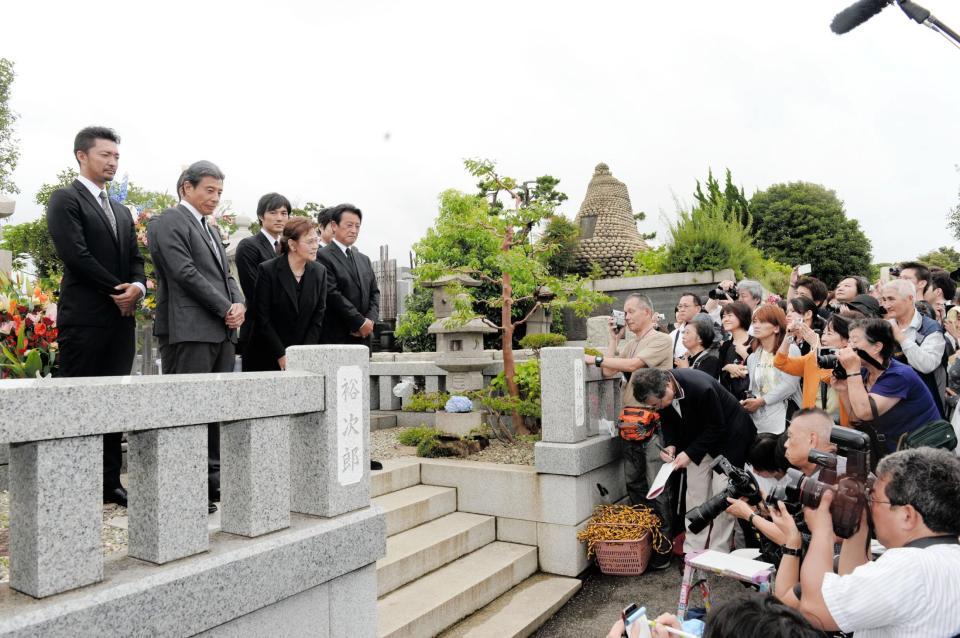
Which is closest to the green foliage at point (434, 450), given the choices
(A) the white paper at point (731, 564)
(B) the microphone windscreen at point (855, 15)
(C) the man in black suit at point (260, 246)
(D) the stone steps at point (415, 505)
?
(D) the stone steps at point (415, 505)

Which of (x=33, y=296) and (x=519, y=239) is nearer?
(x=33, y=296)

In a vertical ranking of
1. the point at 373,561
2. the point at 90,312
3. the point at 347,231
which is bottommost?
the point at 373,561

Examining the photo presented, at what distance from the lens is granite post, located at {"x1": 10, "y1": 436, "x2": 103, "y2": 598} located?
170 cm

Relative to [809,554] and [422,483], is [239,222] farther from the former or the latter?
[809,554]

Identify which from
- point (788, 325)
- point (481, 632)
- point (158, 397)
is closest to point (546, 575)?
point (481, 632)

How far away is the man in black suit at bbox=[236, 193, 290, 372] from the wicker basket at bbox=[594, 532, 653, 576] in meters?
3.07

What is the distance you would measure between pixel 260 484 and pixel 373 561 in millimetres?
665

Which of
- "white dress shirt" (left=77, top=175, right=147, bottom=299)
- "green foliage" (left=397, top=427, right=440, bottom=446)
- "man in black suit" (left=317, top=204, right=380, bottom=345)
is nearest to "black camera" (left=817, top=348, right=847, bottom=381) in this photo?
"man in black suit" (left=317, top=204, right=380, bottom=345)

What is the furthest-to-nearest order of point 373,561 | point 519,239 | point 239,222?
point 239,222
point 519,239
point 373,561

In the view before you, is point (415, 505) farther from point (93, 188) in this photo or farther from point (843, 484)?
point (843, 484)

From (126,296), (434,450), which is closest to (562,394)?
(434,450)

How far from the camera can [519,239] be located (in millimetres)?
7082

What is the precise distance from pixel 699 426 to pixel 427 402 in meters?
3.60

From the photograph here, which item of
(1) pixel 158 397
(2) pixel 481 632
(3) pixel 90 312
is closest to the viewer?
(1) pixel 158 397
